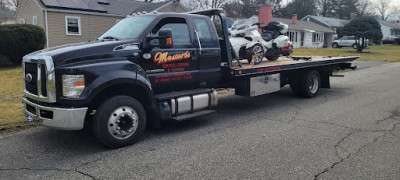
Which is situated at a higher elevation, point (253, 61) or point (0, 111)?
point (253, 61)

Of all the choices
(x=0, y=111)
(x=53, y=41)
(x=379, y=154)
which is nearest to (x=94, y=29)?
(x=53, y=41)

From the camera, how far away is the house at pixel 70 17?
73.2ft

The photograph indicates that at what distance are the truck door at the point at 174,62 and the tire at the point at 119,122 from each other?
2.14 feet

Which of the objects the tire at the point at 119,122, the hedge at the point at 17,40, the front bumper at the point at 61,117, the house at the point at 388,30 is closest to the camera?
the front bumper at the point at 61,117

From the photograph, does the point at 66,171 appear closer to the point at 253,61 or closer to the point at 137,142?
the point at 137,142

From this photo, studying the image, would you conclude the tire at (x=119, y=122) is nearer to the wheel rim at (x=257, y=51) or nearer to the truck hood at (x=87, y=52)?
the truck hood at (x=87, y=52)

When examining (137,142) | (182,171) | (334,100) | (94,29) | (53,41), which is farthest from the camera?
(94,29)

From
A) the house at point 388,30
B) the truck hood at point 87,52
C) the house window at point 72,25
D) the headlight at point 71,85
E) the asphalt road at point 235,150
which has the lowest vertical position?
the asphalt road at point 235,150

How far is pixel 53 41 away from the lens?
22484 millimetres

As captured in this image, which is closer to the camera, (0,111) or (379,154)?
(379,154)

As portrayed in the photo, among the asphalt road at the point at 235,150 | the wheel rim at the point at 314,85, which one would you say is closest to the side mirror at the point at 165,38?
the asphalt road at the point at 235,150

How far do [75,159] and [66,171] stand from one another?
0.43 m

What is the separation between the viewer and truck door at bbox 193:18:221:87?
6.28 m

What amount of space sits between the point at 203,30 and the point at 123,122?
2.52 m
